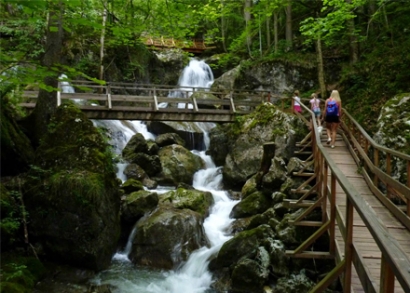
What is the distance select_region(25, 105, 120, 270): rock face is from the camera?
28.7ft

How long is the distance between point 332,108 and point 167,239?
19.2 feet

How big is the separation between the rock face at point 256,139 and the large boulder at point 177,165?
5.57 ft

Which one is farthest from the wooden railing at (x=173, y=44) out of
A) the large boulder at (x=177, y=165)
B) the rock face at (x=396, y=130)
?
the rock face at (x=396, y=130)

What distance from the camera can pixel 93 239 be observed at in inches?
349

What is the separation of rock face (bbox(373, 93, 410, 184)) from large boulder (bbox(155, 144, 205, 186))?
7.95 metres

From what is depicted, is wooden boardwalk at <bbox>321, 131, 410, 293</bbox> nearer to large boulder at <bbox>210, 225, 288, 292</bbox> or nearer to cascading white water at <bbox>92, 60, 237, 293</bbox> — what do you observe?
large boulder at <bbox>210, 225, 288, 292</bbox>

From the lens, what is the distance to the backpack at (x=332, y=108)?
1027 centimetres

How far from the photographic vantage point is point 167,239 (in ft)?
33.5

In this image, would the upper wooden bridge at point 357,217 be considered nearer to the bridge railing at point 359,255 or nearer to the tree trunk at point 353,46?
the bridge railing at point 359,255

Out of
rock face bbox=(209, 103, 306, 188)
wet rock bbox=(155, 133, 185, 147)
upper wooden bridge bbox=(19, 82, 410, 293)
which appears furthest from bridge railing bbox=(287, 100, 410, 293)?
wet rock bbox=(155, 133, 185, 147)

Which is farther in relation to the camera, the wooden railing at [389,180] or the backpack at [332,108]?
the backpack at [332,108]

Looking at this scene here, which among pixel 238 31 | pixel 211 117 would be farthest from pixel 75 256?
pixel 238 31

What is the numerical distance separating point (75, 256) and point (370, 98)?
11.4 meters

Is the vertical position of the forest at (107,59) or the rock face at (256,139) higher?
the forest at (107,59)
